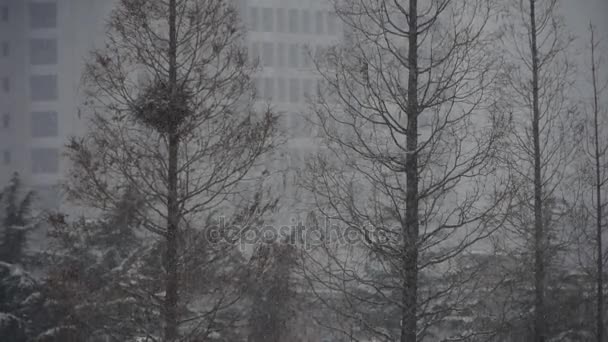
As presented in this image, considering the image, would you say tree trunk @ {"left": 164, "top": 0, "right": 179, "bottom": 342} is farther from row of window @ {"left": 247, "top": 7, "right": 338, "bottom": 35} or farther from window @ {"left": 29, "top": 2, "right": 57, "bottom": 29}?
row of window @ {"left": 247, "top": 7, "right": 338, "bottom": 35}

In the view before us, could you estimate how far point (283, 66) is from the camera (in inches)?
2291

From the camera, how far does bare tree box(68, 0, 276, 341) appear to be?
373 inches

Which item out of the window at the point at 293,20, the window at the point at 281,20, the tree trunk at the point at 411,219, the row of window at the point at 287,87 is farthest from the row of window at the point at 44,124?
the tree trunk at the point at 411,219

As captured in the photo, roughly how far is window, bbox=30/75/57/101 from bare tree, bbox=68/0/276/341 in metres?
46.1

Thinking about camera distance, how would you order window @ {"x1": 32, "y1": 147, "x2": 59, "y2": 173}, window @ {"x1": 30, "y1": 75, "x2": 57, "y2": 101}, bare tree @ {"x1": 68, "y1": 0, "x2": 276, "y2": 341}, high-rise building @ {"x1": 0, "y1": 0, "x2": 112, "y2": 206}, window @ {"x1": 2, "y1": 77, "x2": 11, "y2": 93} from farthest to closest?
window @ {"x1": 2, "y1": 77, "x2": 11, "y2": 93}, window @ {"x1": 30, "y1": 75, "x2": 57, "y2": 101}, high-rise building @ {"x1": 0, "y1": 0, "x2": 112, "y2": 206}, window @ {"x1": 32, "y1": 147, "x2": 59, "y2": 173}, bare tree @ {"x1": 68, "y1": 0, "x2": 276, "y2": 341}

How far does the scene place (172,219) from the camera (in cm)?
960

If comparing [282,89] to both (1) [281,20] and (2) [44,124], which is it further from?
(2) [44,124]

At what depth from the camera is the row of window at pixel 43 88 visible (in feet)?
174

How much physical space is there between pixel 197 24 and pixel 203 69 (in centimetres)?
71

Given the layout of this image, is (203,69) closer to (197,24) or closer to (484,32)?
(197,24)

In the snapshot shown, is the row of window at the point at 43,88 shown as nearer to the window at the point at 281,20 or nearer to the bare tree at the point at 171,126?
the window at the point at 281,20

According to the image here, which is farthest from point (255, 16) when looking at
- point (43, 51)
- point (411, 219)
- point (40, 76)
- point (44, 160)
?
point (411, 219)

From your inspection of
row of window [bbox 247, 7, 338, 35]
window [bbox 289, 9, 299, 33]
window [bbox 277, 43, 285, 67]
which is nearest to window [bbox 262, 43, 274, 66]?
window [bbox 277, 43, 285, 67]

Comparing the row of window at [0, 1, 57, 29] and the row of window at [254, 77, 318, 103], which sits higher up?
the row of window at [0, 1, 57, 29]
